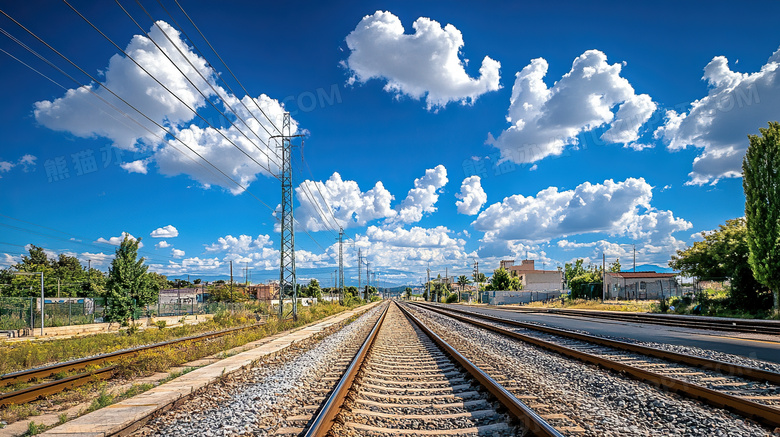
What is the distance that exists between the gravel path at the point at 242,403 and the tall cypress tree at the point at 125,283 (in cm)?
2506

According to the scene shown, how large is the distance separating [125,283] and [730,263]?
4183 cm

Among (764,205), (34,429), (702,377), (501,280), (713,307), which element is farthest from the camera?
(501,280)

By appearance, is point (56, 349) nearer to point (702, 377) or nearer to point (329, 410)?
point (329, 410)

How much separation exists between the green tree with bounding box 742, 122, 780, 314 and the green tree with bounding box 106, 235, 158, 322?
39.8 meters

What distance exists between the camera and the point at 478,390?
6.70 m

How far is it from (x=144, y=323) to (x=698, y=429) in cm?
3705

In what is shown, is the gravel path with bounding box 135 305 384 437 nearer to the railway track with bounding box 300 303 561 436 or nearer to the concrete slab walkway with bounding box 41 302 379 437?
the concrete slab walkway with bounding box 41 302 379 437

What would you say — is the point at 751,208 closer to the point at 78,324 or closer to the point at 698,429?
the point at 698,429

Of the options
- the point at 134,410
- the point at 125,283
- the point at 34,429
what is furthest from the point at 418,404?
the point at 125,283

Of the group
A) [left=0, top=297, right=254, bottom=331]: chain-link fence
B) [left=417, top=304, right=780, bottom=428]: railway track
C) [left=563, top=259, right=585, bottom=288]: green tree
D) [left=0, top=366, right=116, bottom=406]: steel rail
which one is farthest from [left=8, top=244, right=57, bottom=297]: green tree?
[left=563, top=259, right=585, bottom=288]: green tree

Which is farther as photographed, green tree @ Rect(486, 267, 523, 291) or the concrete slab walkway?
green tree @ Rect(486, 267, 523, 291)

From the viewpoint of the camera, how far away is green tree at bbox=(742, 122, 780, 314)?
2220cm

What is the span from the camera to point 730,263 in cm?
2730

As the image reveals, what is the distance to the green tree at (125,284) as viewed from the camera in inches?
1168
